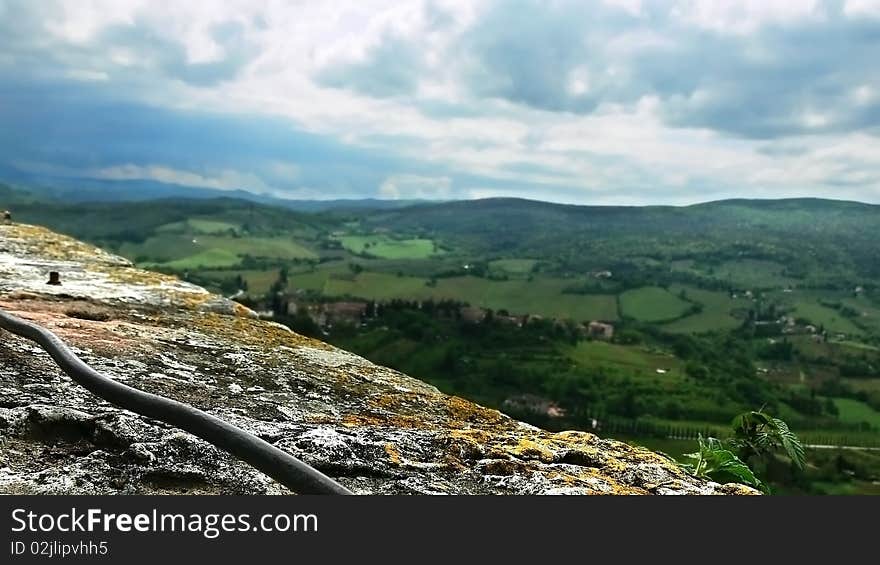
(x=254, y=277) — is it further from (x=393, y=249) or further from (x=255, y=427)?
(x=255, y=427)

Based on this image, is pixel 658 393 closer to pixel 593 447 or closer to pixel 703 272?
pixel 593 447

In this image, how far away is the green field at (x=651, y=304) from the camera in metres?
119

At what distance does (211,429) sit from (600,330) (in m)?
106

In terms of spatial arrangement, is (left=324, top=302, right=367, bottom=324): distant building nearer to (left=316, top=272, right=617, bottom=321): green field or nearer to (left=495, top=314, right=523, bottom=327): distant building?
(left=316, top=272, right=617, bottom=321): green field

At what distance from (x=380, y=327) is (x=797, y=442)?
79991mm

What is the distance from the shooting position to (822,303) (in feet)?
463

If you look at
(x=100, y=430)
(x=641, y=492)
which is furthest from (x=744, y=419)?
(x=100, y=430)

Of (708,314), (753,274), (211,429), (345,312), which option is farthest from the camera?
(753,274)

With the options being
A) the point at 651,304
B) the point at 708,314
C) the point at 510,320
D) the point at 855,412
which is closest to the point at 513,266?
the point at 651,304

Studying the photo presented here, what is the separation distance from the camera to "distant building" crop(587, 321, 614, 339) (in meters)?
102

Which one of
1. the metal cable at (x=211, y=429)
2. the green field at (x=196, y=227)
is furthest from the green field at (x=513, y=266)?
the metal cable at (x=211, y=429)

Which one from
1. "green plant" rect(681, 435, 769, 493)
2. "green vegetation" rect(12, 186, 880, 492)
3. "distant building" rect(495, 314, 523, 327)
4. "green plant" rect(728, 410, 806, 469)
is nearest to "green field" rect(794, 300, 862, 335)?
"green vegetation" rect(12, 186, 880, 492)

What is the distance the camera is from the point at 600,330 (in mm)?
104812

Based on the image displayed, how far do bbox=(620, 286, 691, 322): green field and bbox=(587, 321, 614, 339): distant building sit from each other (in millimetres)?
11712
